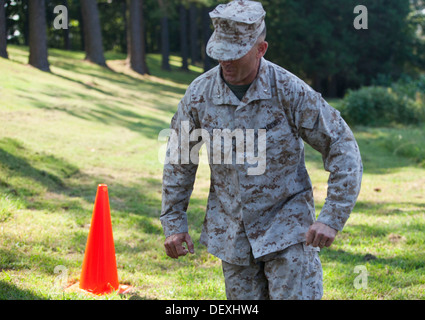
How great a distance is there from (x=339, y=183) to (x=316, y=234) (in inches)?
11.7

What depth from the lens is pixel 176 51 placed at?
62375mm

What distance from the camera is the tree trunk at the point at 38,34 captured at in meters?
20.5

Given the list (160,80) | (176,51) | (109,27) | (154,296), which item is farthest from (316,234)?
(176,51)

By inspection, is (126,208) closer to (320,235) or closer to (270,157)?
(270,157)

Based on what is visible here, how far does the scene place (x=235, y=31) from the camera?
10.0 feet

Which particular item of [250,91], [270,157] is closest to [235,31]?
[250,91]

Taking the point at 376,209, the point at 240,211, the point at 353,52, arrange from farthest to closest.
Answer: the point at 353,52
the point at 376,209
the point at 240,211

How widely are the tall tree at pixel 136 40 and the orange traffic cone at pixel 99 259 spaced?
92.5 feet

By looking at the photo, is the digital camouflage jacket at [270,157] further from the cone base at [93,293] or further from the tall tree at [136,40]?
the tall tree at [136,40]

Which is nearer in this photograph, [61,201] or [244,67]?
[244,67]

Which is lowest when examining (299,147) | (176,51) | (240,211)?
(176,51)

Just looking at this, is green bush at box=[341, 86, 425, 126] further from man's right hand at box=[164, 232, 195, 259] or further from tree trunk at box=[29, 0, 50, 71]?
man's right hand at box=[164, 232, 195, 259]

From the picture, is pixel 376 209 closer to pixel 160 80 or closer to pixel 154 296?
pixel 154 296

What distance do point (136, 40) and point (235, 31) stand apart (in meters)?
30.7
